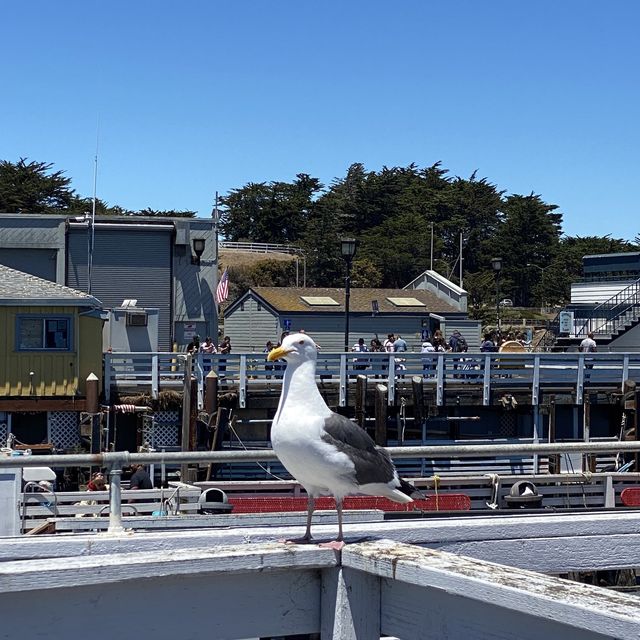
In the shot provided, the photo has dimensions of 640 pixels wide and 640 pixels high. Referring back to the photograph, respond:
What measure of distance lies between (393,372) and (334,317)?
1834 cm

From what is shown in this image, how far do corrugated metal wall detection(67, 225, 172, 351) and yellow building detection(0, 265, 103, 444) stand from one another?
43.2 feet

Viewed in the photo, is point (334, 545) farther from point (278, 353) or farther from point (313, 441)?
point (278, 353)

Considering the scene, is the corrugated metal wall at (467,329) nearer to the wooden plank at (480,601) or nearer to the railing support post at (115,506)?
the railing support post at (115,506)

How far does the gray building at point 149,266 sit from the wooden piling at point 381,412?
13.1 meters

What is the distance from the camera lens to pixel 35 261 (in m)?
38.0

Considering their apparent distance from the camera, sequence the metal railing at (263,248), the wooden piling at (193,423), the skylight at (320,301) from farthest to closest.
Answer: the metal railing at (263,248) < the skylight at (320,301) < the wooden piling at (193,423)

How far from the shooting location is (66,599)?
3.47m

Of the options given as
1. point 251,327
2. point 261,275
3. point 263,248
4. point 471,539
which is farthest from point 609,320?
point 263,248

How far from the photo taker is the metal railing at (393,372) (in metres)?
26.8

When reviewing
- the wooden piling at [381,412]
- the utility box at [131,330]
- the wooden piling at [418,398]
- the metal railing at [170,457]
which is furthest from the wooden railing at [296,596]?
the utility box at [131,330]

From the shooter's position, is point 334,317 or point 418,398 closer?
point 418,398

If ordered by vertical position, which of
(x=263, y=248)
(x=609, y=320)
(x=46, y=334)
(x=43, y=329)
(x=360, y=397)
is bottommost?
(x=360, y=397)

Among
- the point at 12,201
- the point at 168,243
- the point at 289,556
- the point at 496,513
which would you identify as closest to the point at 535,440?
the point at 168,243

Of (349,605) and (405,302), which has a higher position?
(405,302)
